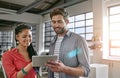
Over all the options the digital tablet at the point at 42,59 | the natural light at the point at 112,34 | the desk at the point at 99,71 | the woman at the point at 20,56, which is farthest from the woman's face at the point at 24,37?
the natural light at the point at 112,34

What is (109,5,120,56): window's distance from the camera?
4137 mm

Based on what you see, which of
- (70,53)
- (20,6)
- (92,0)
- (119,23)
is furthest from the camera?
(20,6)

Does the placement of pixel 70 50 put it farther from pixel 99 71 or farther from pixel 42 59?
pixel 99 71

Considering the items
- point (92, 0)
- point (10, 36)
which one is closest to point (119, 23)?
point (92, 0)

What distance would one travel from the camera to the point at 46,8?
6504 millimetres

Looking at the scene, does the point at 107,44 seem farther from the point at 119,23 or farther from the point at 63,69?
the point at 63,69

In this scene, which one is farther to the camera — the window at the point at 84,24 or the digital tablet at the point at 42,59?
the window at the point at 84,24

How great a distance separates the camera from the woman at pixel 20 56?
4.55ft

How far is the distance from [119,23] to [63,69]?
11.1ft

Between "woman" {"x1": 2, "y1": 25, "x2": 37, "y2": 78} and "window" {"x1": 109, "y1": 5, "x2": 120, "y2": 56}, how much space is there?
10.1ft

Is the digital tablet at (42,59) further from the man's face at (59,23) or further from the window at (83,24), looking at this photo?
the window at (83,24)

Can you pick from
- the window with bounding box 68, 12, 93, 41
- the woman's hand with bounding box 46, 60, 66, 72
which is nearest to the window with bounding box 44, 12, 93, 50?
the window with bounding box 68, 12, 93, 41

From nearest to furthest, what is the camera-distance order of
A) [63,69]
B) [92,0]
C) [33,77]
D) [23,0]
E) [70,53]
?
[63,69] < [70,53] < [33,77] < [92,0] < [23,0]

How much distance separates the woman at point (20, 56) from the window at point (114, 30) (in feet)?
10.1
